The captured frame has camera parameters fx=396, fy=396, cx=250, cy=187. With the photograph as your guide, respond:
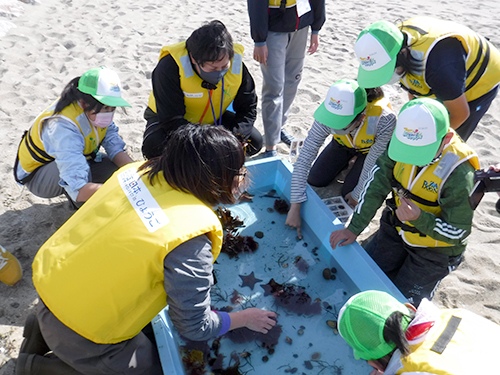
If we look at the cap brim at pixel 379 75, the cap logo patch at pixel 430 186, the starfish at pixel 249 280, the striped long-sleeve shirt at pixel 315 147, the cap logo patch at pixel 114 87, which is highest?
the cap brim at pixel 379 75

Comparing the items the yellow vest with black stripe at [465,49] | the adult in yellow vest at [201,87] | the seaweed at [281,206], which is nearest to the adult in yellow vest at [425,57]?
the yellow vest with black stripe at [465,49]

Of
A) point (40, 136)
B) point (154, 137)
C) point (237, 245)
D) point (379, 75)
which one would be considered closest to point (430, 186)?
point (379, 75)

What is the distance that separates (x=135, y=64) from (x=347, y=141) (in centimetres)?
323

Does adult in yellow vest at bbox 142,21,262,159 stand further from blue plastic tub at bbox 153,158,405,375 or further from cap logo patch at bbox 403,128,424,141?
cap logo patch at bbox 403,128,424,141

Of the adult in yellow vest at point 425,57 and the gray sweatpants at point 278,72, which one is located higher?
the adult in yellow vest at point 425,57

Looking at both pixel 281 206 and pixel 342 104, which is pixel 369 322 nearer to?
pixel 342 104

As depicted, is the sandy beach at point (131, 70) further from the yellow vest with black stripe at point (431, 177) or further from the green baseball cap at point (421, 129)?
the green baseball cap at point (421, 129)

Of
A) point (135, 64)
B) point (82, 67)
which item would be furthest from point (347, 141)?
point (82, 67)

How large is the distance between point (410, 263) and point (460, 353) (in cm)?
117

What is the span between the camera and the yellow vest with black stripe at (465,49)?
247cm

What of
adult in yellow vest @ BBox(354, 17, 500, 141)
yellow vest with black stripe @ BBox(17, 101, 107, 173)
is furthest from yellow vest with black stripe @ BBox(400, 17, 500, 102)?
yellow vest with black stripe @ BBox(17, 101, 107, 173)

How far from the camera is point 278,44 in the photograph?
3.36m

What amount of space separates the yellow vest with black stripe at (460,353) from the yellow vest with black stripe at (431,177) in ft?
2.87

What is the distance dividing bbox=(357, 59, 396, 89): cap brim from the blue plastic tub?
0.87m
